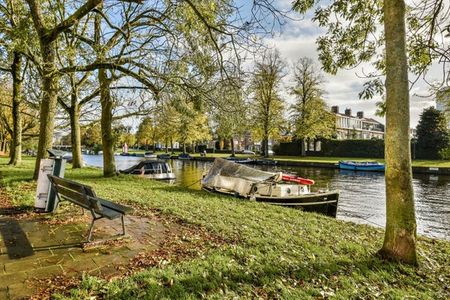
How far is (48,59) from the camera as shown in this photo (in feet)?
30.3

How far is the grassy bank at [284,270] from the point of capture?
381cm

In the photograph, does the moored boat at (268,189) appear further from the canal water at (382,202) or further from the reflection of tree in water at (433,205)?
the reflection of tree in water at (433,205)

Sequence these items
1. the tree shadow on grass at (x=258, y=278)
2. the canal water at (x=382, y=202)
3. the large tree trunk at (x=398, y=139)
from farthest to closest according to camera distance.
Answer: the canal water at (x=382, y=202)
the large tree trunk at (x=398, y=139)
the tree shadow on grass at (x=258, y=278)

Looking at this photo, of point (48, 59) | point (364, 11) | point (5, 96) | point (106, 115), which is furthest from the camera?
point (5, 96)

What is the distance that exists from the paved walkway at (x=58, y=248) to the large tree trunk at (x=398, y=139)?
4.03 meters

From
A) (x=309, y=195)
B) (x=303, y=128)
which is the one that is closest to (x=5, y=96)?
(x=309, y=195)

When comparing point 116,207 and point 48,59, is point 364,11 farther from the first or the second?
point 48,59

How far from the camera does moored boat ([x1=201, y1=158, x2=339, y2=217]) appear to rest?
1319cm

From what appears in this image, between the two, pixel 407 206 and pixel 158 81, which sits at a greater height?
pixel 158 81

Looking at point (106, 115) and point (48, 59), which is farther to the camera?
point (106, 115)

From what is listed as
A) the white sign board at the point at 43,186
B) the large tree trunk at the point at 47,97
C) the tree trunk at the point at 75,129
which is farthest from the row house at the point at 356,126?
the white sign board at the point at 43,186

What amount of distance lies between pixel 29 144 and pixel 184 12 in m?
46.4

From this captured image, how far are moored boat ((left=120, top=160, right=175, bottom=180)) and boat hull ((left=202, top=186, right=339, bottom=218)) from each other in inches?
345

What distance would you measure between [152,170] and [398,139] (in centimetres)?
1860
